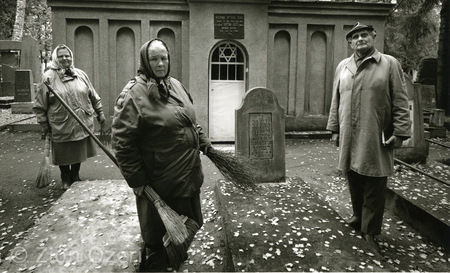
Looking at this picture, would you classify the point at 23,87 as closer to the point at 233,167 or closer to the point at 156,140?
the point at 233,167

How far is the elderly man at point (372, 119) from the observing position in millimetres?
3836

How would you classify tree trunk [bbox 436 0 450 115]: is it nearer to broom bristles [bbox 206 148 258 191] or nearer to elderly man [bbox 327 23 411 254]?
elderly man [bbox 327 23 411 254]

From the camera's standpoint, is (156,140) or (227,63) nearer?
(156,140)

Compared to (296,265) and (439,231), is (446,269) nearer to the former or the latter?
(439,231)

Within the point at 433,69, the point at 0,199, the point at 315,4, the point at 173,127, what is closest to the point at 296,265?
the point at 173,127

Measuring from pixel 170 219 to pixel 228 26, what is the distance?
8.56m

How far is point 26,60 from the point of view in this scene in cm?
1830

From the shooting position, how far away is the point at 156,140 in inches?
114

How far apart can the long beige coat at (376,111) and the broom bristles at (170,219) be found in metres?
2.16

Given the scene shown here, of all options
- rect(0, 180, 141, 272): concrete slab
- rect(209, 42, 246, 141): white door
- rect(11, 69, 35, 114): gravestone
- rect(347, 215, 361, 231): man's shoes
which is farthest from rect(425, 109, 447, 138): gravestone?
rect(11, 69, 35, 114): gravestone

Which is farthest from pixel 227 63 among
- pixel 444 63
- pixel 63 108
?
pixel 444 63

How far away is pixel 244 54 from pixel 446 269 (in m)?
8.11

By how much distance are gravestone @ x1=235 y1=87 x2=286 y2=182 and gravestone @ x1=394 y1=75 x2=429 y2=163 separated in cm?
264

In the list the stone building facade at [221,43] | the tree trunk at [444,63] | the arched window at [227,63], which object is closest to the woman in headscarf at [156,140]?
the stone building facade at [221,43]
